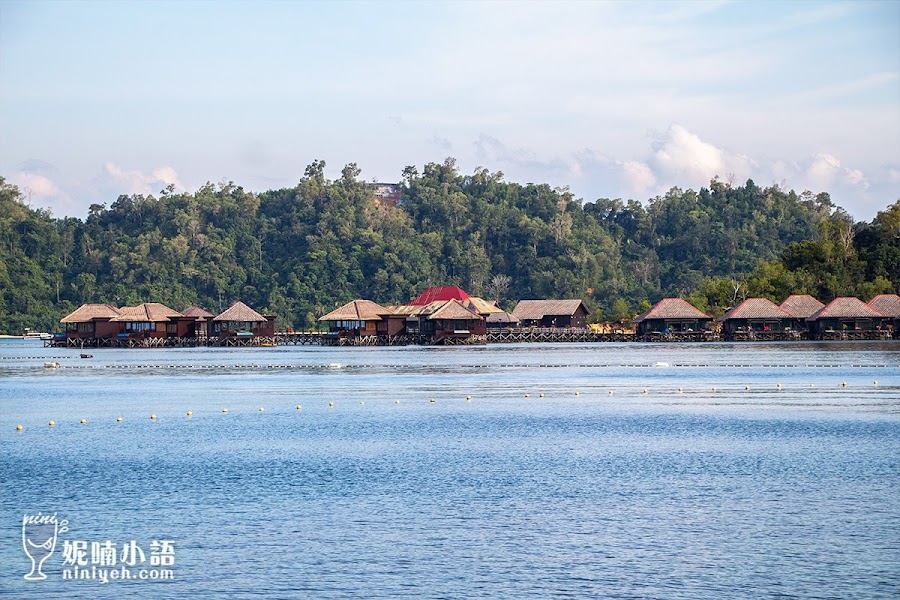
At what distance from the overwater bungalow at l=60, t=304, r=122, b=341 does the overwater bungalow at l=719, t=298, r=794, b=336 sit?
5322 cm

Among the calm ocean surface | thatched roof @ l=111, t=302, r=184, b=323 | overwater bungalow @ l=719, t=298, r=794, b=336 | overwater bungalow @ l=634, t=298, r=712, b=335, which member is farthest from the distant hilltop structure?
the calm ocean surface

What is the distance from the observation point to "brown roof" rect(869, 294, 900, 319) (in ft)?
312

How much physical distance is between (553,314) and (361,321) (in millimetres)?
21609

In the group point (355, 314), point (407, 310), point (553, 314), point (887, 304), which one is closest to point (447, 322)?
point (407, 310)

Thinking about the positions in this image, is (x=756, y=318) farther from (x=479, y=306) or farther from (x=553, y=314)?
(x=479, y=306)

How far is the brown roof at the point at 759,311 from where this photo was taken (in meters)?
97.2

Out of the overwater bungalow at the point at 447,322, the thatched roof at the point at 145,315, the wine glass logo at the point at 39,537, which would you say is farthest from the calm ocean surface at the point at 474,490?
the thatched roof at the point at 145,315

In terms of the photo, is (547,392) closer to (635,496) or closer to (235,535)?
(635,496)

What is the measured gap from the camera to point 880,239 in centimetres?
10625

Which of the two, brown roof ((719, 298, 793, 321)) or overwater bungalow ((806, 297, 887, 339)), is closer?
overwater bungalow ((806, 297, 887, 339))

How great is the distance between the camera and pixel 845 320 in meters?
96.6

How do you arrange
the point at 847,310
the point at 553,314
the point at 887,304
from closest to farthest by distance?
1. the point at 847,310
2. the point at 887,304
3. the point at 553,314

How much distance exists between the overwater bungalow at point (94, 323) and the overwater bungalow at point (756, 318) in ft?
175

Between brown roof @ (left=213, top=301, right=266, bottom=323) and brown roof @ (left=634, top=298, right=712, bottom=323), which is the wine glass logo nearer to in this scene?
brown roof @ (left=213, top=301, right=266, bottom=323)
